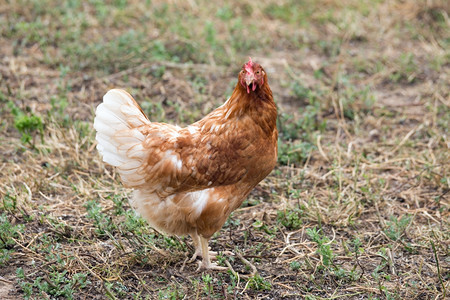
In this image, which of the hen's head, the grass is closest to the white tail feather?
the grass

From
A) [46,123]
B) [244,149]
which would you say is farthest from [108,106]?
[46,123]

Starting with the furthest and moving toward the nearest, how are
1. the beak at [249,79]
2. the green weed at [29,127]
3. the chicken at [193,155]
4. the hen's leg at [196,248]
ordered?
the green weed at [29,127] < the hen's leg at [196,248] < the chicken at [193,155] < the beak at [249,79]

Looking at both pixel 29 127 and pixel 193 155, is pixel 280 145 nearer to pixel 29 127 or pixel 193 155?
pixel 193 155

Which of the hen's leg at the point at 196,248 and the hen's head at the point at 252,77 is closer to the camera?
the hen's head at the point at 252,77

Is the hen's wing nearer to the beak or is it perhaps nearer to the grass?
the beak

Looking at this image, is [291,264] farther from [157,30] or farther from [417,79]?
[157,30]

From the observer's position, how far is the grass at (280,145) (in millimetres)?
3818

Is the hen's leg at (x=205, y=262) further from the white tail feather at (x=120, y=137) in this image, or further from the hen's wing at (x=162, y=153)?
the white tail feather at (x=120, y=137)

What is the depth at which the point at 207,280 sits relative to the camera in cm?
355

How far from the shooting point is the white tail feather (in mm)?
3705

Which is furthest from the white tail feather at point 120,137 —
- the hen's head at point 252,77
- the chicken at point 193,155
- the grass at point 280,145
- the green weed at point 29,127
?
the green weed at point 29,127

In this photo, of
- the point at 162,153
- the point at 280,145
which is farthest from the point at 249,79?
the point at 280,145

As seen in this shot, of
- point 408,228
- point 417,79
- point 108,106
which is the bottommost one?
point 408,228

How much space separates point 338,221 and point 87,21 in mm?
4691
